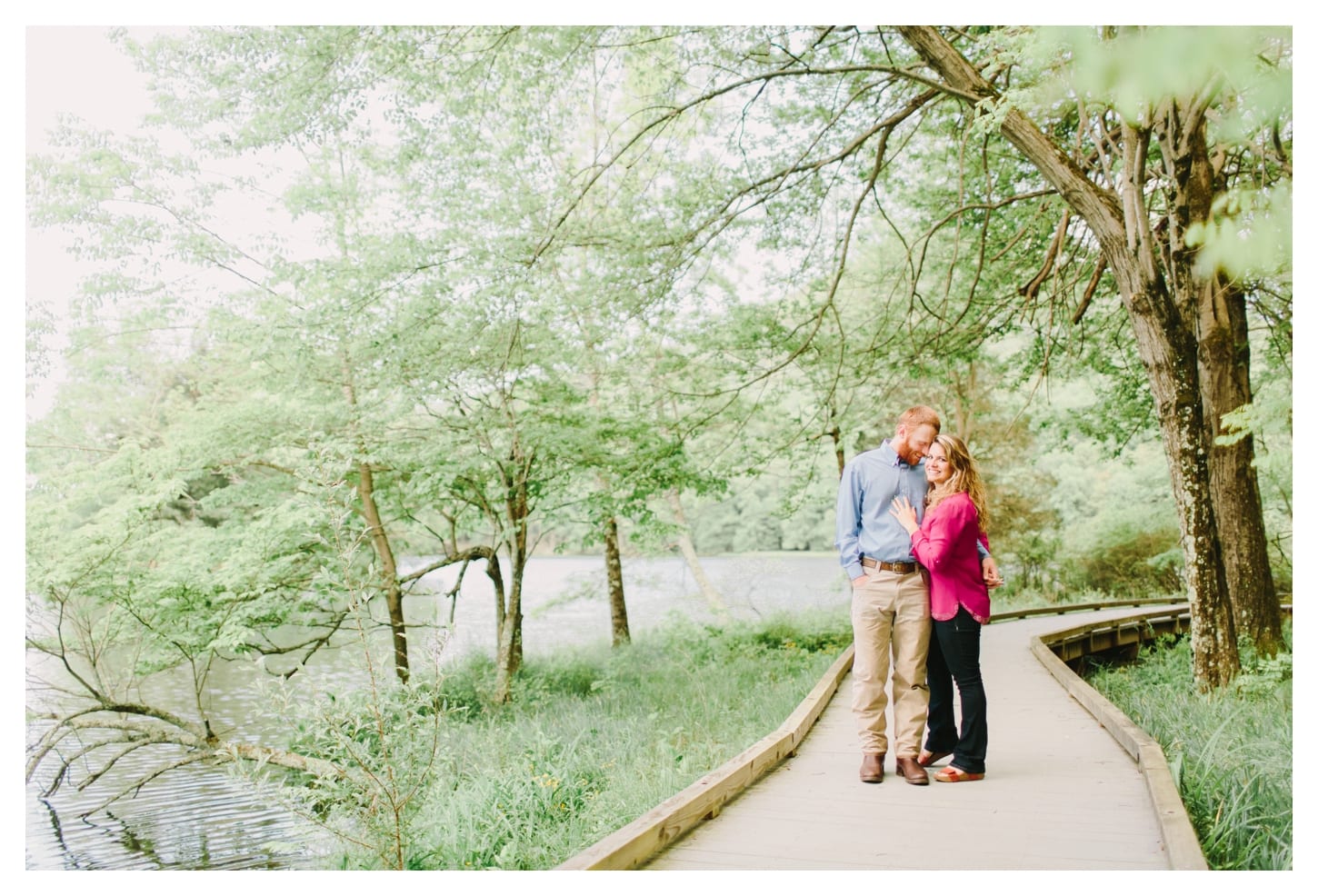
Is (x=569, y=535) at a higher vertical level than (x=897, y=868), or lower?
higher

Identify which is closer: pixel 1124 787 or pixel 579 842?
pixel 1124 787

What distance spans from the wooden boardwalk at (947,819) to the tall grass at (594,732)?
915 mm

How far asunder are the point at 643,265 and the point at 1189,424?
394 cm

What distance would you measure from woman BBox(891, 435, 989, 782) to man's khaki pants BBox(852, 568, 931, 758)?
87mm

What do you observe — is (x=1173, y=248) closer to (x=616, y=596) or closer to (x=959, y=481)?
(x=959, y=481)

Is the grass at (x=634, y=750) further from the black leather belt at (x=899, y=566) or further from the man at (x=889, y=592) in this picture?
the black leather belt at (x=899, y=566)

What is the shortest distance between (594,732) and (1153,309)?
16.1 feet

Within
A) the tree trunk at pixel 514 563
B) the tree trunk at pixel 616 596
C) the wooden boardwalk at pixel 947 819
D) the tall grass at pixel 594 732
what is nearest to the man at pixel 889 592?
the wooden boardwalk at pixel 947 819

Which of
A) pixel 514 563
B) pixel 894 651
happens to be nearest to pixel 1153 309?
pixel 894 651

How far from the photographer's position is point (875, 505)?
10.7 feet

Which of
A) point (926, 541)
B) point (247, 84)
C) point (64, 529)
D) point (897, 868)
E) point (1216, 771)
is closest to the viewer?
point (897, 868)
